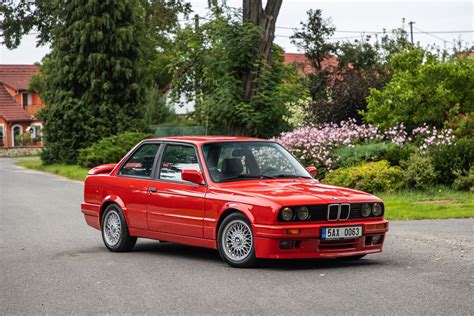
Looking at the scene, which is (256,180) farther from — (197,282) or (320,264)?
(197,282)

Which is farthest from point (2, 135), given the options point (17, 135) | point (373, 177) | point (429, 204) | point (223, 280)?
point (223, 280)

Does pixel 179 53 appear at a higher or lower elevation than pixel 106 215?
higher

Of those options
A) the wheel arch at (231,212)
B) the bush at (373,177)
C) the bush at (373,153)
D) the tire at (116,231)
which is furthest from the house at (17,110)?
the wheel arch at (231,212)

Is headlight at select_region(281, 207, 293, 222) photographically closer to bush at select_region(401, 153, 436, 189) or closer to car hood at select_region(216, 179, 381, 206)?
car hood at select_region(216, 179, 381, 206)

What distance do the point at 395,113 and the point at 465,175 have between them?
19.2ft

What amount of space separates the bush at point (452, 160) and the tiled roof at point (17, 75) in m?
84.8

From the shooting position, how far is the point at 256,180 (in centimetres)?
1223

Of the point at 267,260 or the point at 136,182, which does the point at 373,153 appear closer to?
the point at 136,182

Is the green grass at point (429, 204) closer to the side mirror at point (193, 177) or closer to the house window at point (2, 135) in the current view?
the side mirror at point (193, 177)

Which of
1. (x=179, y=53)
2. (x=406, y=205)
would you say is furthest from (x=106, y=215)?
(x=179, y=53)

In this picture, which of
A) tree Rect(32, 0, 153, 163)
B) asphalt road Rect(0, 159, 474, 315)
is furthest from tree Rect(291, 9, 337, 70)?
asphalt road Rect(0, 159, 474, 315)

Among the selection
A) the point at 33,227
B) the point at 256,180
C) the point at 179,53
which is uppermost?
the point at 179,53

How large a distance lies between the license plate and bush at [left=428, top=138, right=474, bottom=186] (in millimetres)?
11688

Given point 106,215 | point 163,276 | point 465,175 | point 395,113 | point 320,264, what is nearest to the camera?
point 163,276
